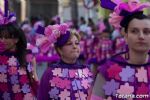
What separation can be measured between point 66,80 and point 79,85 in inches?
5.9

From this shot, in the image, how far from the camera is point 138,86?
4.30 metres

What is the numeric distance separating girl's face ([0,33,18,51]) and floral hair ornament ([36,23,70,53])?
1.11ft

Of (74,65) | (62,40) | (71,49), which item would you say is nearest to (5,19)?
(62,40)

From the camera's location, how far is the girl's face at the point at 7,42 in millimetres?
6422

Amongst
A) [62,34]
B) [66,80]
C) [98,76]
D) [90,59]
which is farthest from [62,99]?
[90,59]

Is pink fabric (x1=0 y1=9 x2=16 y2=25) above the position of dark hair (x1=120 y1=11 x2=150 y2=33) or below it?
below

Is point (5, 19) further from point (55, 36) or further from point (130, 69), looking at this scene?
point (130, 69)

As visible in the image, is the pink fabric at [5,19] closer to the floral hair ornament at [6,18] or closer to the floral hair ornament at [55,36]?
the floral hair ornament at [6,18]

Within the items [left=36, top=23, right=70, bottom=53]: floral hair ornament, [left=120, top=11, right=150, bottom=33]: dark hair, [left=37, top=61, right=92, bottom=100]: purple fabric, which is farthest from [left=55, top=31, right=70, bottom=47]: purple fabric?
[left=120, top=11, right=150, bottom=33]: dark hair

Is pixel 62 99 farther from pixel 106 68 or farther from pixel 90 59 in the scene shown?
pixel 90 59

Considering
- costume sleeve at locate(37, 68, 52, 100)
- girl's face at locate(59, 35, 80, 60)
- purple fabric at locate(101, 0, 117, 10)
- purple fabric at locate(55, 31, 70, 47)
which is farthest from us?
purple fabric at locate(55, 31, 70, 47)

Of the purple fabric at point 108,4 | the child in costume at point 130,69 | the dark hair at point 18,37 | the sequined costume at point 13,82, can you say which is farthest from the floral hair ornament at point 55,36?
the child in costume at point 130,69

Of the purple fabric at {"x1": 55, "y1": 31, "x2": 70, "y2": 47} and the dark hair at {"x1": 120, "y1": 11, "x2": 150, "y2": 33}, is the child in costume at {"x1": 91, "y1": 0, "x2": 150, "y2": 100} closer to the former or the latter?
the dark hair at {"x1": 120, "y1": 11, "x2": 150, "y2": 33}

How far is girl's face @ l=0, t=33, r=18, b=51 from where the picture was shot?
6.42 m
